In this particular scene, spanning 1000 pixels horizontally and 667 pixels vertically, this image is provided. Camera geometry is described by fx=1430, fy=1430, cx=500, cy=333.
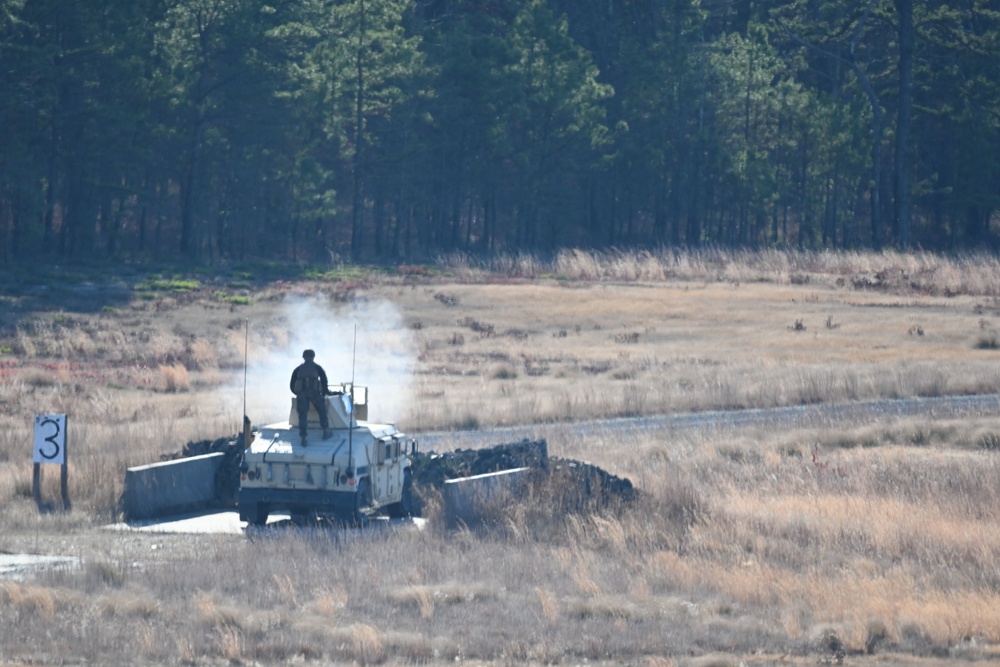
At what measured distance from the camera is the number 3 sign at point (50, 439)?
60.2 feet

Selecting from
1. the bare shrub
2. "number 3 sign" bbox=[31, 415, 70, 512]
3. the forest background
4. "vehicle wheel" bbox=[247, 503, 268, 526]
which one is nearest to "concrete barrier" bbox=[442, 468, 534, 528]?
"vehicle wheel" bbox=[247, 503, 268, 526]

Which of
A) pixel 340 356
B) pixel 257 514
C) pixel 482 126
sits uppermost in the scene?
pixel 482 126

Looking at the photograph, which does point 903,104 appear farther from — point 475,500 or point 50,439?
point 50,439

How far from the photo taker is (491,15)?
91.8 m

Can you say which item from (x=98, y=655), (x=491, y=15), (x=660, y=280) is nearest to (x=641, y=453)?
(x=98, y=655)

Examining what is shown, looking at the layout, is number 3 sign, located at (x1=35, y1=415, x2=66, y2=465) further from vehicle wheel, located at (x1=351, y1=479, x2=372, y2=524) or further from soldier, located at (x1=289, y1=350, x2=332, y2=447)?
vehicle wheel, located at (x1=351, y1=479, x2=372, y2=524)

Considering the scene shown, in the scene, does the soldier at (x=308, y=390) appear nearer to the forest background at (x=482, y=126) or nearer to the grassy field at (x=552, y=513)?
the grassy field at (x=552, y=513)

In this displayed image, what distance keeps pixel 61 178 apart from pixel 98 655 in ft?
215

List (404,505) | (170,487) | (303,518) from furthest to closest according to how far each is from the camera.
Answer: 1. (170,487)
2. (404,505)
3. (303,518)

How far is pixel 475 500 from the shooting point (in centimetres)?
1764

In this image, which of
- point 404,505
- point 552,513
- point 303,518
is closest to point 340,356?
point 404,505

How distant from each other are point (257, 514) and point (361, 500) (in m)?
1.31

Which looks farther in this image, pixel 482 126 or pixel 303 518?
pixel 482 126

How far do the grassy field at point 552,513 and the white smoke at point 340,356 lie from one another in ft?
0.51
